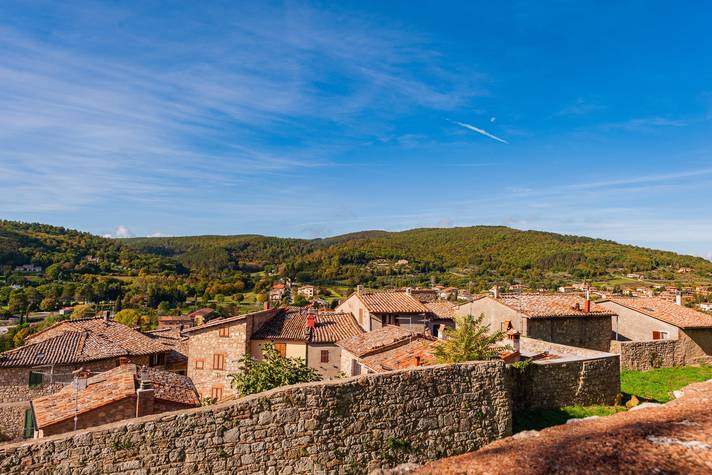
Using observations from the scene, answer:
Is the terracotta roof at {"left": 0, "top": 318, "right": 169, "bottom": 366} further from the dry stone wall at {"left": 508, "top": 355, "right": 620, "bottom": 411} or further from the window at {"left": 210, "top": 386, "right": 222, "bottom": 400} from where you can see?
the dry stone wall at {"left": 508, "top": 355, "right": 620, "bottom": 411}

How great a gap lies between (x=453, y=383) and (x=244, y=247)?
185m

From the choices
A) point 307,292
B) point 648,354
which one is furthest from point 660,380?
point 307,292

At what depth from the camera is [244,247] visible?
189 m

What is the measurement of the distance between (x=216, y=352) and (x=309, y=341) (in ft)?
19.0

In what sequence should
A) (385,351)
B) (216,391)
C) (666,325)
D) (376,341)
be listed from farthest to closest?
(216,391) < (666,325) < (376,341) < (385,351)

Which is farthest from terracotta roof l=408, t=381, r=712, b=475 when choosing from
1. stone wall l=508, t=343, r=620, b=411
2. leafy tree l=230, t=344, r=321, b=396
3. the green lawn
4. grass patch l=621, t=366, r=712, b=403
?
grass patch l=621, t=366, r=712, b=403

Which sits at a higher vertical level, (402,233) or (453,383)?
(402,233)

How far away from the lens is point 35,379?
937 inches

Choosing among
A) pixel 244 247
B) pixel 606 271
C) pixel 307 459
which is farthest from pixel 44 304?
pixel 606 271

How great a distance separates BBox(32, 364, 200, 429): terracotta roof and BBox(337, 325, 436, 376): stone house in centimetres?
675

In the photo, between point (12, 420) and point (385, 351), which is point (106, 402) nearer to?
point (385, 351)

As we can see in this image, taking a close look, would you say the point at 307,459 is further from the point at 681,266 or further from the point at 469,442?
the point at 681,266

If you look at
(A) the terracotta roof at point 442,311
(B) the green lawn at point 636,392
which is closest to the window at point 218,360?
(A) the terracotta roof at point 442,311

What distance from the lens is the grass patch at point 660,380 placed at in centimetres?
1662
